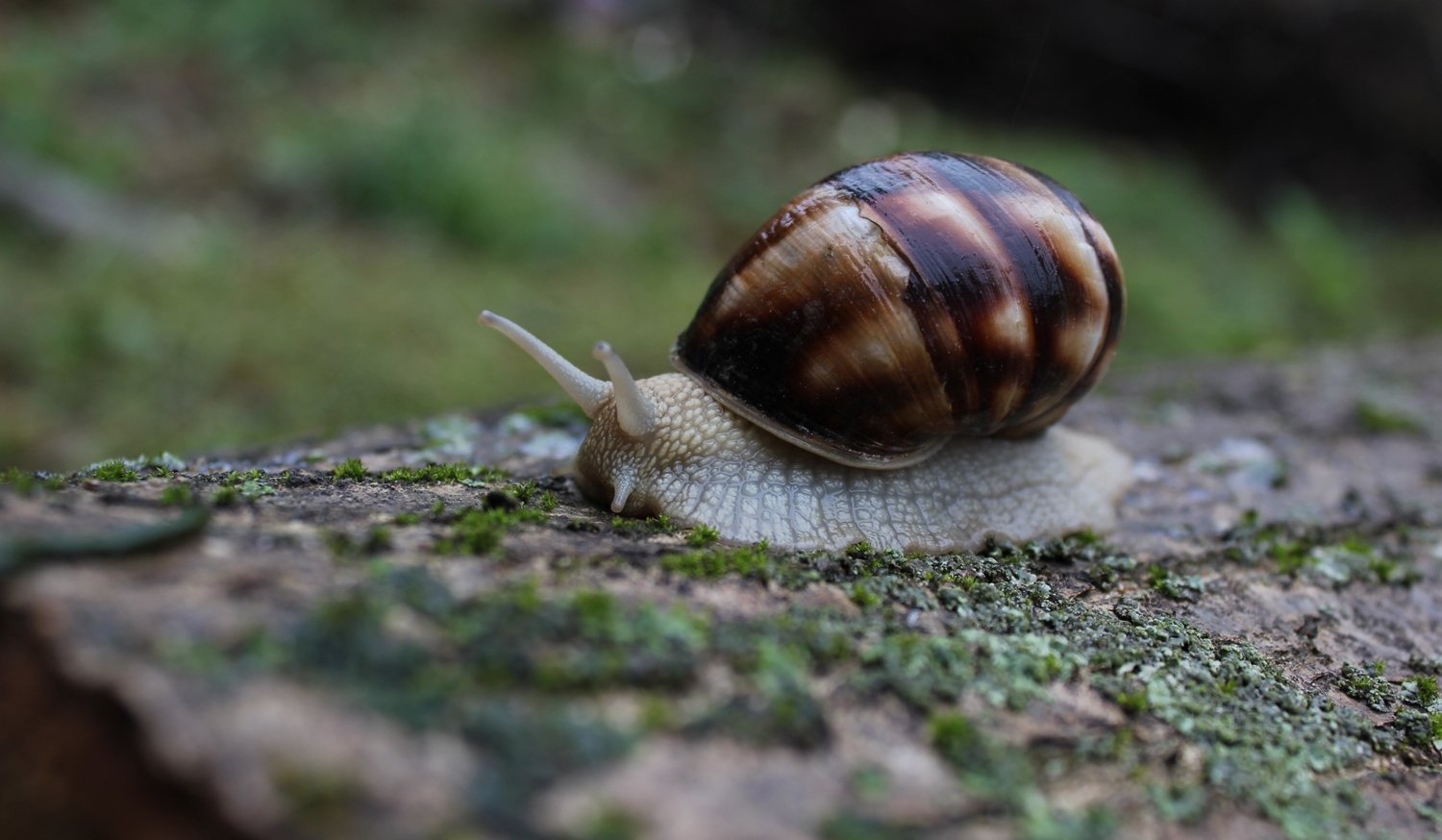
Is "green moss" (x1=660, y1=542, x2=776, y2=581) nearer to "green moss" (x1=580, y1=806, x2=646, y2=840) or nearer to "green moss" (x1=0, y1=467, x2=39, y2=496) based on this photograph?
"green moss" (x1=580, y1=806, x2=646, y2=840)

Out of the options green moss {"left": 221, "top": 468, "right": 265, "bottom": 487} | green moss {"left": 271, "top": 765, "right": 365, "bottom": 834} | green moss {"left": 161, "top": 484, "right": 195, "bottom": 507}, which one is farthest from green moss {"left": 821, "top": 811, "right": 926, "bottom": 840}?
green moss {"left": 221, "top": 468, "right": 265, "bottom": 487}

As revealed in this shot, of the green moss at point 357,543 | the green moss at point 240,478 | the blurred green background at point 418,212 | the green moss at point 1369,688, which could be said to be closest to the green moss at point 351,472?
the green moss at point 240,478

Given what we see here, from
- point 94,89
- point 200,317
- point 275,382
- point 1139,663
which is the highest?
point 94,89

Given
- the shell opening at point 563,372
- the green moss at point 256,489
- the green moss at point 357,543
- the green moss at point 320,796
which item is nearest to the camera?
the green moss at point 320,796

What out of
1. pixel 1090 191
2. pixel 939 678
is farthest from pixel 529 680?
pixel 1090 191

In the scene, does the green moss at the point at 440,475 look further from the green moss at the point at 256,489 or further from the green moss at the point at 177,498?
the green moss at the point at 177,498

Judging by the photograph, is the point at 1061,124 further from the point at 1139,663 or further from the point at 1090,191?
the point at 1139,663

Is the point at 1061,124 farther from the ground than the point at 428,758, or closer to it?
farther from the ground
